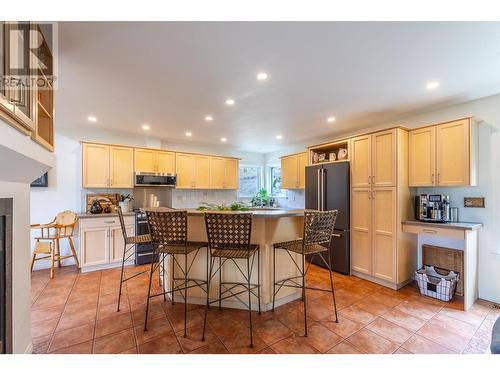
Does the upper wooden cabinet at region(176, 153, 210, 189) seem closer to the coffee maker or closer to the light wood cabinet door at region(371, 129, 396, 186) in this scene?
the light wood cabinet door at region(371, 129, 396, 186)

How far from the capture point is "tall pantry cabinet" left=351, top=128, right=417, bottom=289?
3102 millimetres

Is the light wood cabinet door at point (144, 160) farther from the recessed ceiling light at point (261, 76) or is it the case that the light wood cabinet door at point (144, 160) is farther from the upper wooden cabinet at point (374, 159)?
the upper wooden cabinet at point (374, 159)

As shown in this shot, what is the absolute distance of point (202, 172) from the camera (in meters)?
5.24

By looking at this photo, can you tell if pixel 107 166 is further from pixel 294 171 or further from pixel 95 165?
pixel 294 171

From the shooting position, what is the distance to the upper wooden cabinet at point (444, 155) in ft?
8.98

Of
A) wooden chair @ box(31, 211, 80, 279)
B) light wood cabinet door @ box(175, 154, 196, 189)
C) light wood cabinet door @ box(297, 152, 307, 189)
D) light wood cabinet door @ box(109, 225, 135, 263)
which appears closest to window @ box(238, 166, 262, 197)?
light wood cabinet door @ box(175, 154, 196, 189)

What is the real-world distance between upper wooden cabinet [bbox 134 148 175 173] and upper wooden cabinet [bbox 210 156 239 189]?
0.94 m

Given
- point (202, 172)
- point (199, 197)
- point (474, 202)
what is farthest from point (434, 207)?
point (199, 197)

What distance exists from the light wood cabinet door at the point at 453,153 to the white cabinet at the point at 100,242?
483 centimetres

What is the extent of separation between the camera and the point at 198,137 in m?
4.87

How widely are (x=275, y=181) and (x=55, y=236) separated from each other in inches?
190
